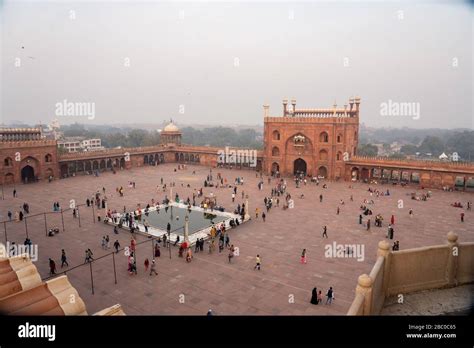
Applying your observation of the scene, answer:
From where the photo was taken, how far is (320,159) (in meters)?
38.4

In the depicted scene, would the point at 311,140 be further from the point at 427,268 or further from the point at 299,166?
the point at 427,268

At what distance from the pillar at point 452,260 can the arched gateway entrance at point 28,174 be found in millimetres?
36624

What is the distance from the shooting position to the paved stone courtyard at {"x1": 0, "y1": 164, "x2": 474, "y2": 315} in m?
12.4

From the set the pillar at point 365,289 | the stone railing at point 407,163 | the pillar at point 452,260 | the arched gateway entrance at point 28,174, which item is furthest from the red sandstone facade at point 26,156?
the pillar at point 452,260

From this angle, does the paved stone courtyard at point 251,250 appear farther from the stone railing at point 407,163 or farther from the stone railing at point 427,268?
the stone railing at point 427,268

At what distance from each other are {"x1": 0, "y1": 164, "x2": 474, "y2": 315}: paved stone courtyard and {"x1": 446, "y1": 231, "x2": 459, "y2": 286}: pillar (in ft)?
12.7

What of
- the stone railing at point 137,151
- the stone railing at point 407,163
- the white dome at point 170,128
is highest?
the white dome at point 170,128

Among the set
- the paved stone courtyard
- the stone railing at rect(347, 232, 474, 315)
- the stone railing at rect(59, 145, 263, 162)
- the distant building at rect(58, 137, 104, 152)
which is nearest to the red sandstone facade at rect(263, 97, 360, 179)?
the stone railing at rect(59, 145, 263, 162)

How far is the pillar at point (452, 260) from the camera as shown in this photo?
9086 mm

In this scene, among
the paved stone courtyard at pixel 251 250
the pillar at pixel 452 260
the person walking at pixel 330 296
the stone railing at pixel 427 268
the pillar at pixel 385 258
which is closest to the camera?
the pillar at pixel 385 258

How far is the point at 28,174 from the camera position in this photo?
35.7m

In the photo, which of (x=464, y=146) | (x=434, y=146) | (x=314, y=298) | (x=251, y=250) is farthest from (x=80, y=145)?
(x=464, y=146)

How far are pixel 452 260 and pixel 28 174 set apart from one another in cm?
3805
